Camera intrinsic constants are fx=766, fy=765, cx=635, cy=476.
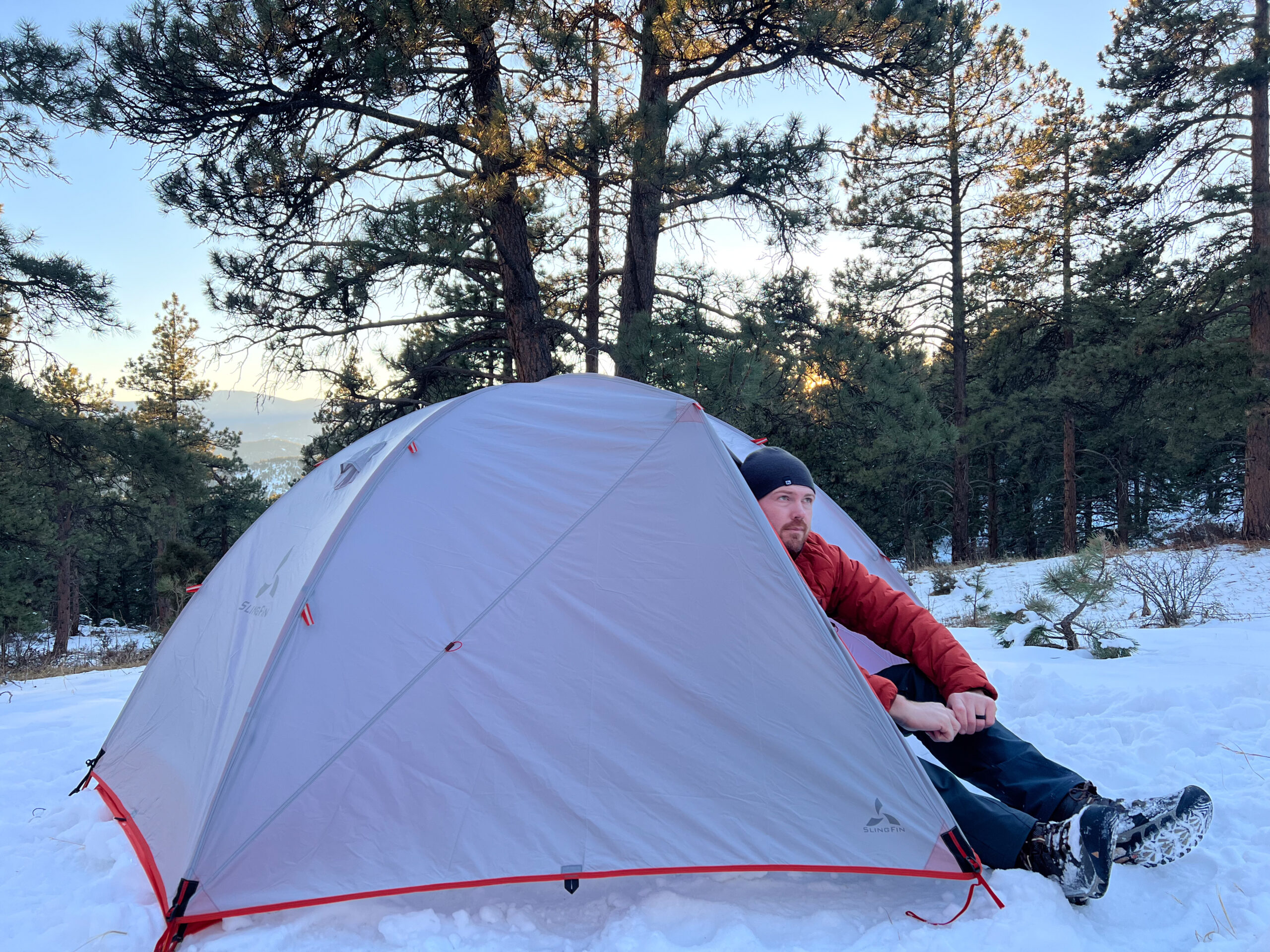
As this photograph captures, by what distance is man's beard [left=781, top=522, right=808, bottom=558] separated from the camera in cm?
282

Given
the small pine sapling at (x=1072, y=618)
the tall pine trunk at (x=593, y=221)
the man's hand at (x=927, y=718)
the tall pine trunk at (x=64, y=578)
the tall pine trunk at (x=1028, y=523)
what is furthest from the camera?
the tall pine trunk at (x=1028, y=523)

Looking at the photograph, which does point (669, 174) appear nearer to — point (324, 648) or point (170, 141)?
point (170, 141)

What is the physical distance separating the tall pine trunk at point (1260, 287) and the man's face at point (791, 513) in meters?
12.6

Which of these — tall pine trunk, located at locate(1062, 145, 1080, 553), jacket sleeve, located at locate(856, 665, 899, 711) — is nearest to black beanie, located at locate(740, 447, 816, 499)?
jacket sleeve, located at locate(856, 665, 899, 711)

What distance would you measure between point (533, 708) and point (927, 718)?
124 cm

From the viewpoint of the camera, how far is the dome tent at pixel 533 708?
2.26 metres

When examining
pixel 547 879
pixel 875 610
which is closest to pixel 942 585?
pixel 875 610

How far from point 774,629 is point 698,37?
25.6ft

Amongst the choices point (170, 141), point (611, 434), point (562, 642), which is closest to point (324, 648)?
point (562, 642)

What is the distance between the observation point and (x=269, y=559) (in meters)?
3.21

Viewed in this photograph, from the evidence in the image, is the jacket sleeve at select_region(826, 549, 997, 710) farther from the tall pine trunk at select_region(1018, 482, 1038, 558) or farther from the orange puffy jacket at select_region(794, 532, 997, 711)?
the tall pine trunk at select_region(1018, 482, 1038, 558)

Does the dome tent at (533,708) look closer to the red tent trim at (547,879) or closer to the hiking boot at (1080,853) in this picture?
the red tent trim at (547,879)

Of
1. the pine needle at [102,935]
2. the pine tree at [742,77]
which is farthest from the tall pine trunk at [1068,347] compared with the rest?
the pine needle at [102,935]

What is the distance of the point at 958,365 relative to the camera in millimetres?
17859
